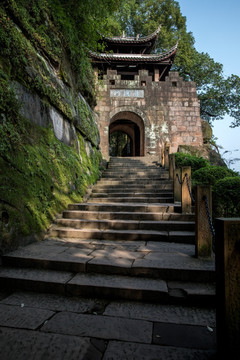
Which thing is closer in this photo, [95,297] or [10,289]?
[95,297]

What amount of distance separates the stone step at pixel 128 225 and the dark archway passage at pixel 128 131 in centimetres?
1095

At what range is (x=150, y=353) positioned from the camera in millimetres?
1366

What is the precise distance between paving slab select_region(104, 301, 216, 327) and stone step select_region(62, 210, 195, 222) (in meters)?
2.24

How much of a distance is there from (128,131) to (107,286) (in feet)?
60.0

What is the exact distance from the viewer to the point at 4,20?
327 centimetres

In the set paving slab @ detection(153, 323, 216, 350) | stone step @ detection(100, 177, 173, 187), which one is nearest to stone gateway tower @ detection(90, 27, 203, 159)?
stone step @ detection(100, 177, 173, 187)

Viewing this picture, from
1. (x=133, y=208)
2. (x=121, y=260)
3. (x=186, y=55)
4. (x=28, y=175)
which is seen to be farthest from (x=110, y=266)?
(x=186, y=55)

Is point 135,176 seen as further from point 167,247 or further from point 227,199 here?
point 167,247

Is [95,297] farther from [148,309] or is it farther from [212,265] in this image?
[212,265]

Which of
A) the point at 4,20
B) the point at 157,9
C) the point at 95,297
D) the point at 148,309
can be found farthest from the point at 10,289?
the point at 157,9

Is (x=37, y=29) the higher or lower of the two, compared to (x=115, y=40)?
lower

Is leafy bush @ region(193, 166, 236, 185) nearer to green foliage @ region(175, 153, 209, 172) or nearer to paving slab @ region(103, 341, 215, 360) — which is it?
green foliage @ region(175, 153, 209, 172)

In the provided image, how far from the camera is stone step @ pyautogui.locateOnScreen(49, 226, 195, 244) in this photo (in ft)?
11.0

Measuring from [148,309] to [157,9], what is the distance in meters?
27.4
